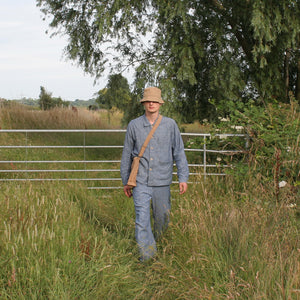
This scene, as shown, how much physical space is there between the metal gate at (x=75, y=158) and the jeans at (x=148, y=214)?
9.35 ft

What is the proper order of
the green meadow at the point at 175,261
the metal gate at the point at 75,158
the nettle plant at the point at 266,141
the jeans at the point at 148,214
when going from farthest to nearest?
the metal gate at the point at 75,158 → the nettle plant at the point at 266,141 → the jeans at the point at 148,214 → the green meadow at the point at 175,261

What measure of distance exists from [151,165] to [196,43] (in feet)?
21.5

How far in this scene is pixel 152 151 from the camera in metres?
4.60

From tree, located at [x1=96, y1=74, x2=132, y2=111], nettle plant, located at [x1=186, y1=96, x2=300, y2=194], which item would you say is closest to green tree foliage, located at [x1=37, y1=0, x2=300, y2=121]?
tree, located at [x1=96, y1=74, x2=132, y2=111]

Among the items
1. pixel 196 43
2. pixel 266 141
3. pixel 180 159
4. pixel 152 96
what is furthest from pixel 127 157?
pixel 196 43

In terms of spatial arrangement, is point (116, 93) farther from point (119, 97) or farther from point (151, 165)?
point (151, 165)

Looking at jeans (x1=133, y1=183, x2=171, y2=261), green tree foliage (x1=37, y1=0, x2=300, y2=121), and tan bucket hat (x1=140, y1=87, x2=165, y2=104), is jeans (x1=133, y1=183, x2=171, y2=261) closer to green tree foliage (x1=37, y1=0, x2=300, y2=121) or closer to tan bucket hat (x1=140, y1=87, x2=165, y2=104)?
tan bucket hat (x1=140, y1=87, x2=165, y2=104)

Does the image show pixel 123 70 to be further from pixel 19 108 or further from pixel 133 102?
pixel 19 108

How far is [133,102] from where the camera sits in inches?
448

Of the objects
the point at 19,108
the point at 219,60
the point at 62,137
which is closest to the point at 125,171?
the point at 219,60

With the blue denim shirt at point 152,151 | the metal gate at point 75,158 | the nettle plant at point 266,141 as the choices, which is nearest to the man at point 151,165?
the blue denim shirt at point 152,151

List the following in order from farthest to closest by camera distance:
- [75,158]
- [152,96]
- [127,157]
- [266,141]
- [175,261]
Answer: [75,158], [266,141], [127,157], [152,96], [175,261]

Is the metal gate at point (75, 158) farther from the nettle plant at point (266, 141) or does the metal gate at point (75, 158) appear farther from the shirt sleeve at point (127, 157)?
the shirt sleeve at point (127, 157)

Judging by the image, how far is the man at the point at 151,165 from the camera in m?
4.50
